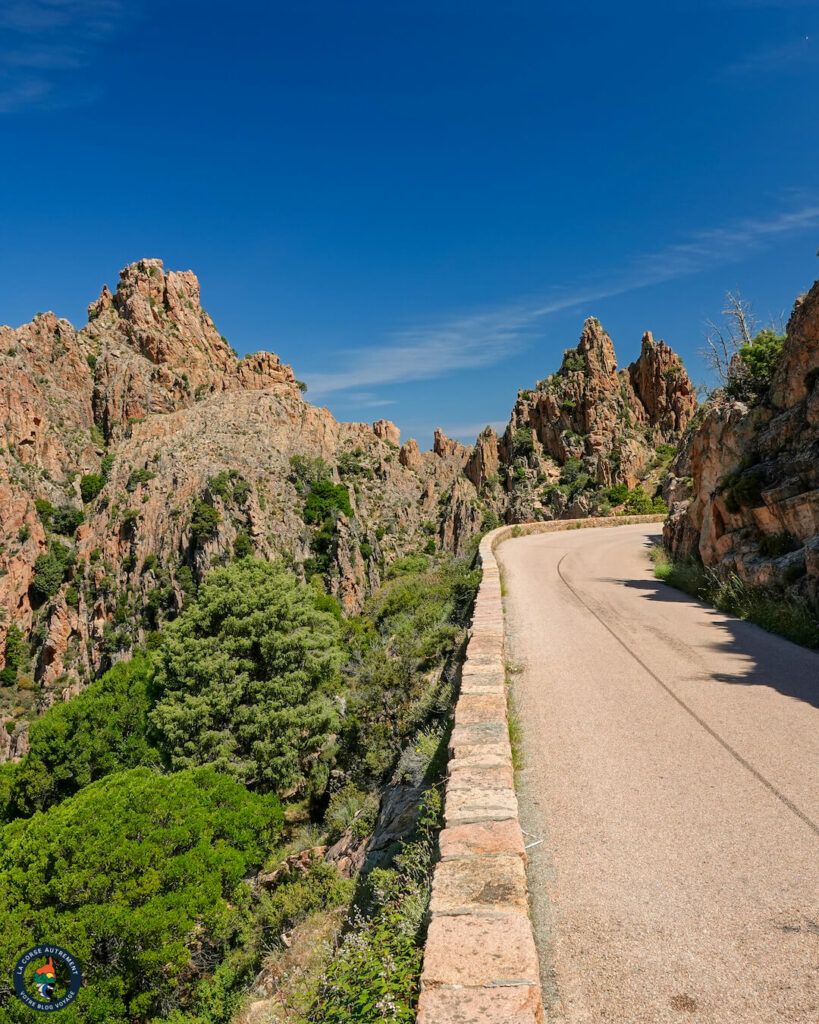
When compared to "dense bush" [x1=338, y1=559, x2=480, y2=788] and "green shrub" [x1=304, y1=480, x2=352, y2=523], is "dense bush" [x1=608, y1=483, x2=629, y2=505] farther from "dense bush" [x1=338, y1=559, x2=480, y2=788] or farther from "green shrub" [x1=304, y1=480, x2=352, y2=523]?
"dense bush" [x1=338, y1=559, x2=480, y2=788]

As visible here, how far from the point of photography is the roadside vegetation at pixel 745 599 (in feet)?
25.5

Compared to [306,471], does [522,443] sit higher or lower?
lower

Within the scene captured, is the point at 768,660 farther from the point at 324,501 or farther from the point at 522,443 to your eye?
the point at 324,501

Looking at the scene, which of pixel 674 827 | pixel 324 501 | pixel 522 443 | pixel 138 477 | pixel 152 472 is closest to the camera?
pixel 674 827

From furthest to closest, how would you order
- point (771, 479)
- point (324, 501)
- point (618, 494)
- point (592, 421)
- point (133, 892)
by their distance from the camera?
point (324, 501) < point (592, 421) < point (618, 494) < point (133, 892) < point (771, 479)

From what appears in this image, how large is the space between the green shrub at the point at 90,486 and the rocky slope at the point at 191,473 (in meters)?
0.24

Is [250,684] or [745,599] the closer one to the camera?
[745,599]

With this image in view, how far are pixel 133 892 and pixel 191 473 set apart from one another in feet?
209

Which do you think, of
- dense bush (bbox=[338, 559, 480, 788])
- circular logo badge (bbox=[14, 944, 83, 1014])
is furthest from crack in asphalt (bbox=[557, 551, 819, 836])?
circular logo badge (bbox=[14, 944, 83, 1014])

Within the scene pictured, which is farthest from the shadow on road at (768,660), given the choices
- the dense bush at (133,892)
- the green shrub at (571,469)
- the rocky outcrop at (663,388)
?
the rocky outcrop at (663,388)

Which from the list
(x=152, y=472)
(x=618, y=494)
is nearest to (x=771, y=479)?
(x=618, y=494)

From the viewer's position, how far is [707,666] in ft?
22.3

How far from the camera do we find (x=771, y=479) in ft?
35.8

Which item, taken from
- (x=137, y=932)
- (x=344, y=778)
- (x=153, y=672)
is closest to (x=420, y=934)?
(x=137, y=932)
